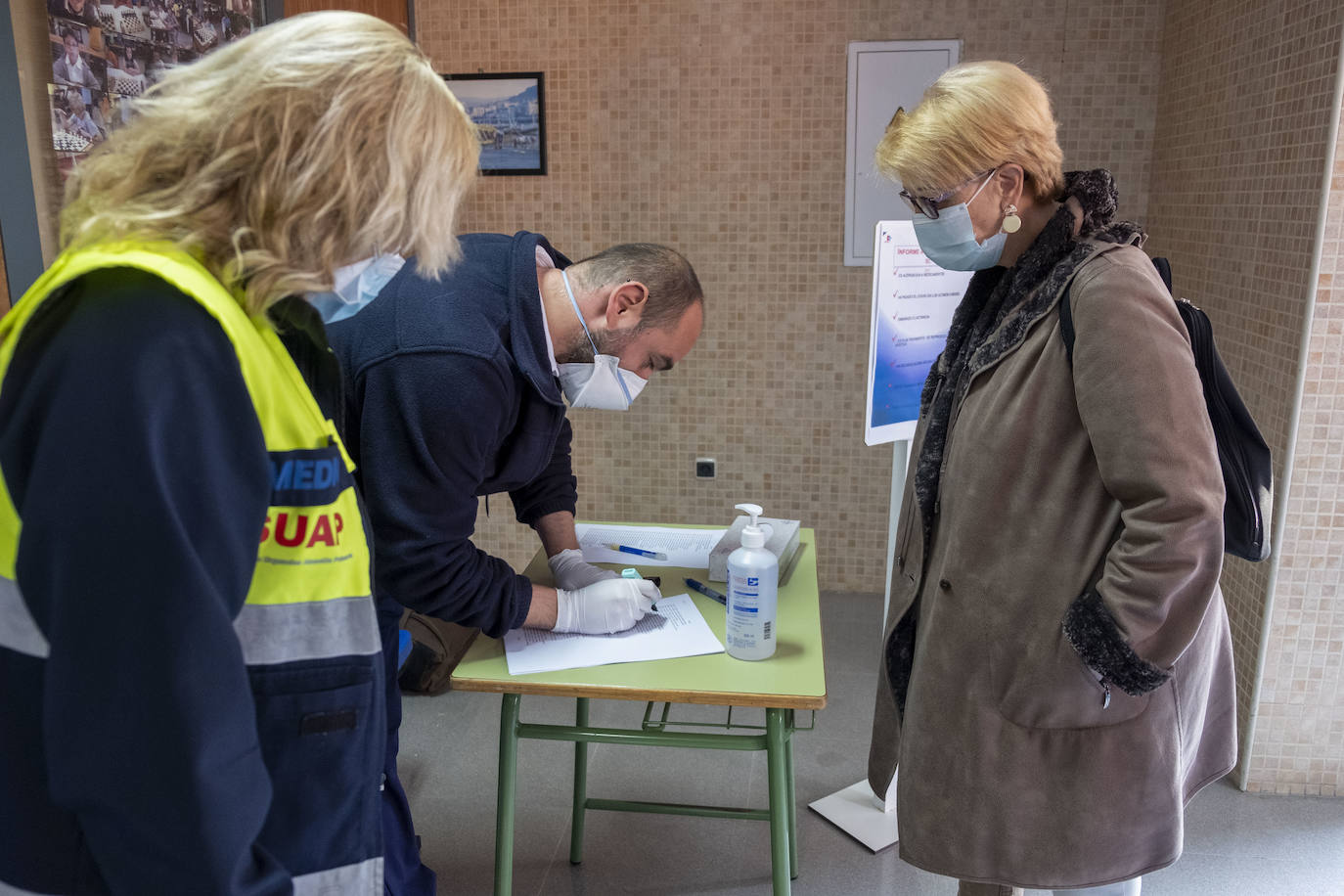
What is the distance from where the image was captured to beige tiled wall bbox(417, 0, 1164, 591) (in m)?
3.26

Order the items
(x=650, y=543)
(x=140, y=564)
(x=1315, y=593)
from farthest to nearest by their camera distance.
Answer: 1. (x=1315, y=593)
2. (x=650, y=543)
3. (x=140, y=564)

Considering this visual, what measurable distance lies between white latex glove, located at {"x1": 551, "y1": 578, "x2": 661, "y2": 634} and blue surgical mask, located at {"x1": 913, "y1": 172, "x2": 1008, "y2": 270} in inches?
27.9

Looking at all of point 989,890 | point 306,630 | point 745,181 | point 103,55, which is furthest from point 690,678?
point 745,181

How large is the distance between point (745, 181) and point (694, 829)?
2.18 m

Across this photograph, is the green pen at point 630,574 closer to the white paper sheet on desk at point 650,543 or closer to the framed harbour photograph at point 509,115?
the white paper sheet on desk at point 650,543

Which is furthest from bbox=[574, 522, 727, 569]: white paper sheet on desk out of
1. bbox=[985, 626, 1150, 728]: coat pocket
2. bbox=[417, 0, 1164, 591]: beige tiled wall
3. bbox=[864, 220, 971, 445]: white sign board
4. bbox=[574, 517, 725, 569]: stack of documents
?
bbox=[417, 0, 1164, 591]: beige tiled wall

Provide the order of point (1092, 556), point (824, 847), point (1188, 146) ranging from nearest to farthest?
point (1092, 556), point (824, 847), point (1188, 146)

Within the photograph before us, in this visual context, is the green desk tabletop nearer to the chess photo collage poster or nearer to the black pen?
the black pen

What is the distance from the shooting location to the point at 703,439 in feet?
12.0

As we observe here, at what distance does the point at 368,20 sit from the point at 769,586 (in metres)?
0.92

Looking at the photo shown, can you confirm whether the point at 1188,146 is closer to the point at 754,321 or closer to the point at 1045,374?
the point at 754,321

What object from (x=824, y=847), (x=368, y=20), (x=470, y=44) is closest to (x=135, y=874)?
(x=368, y=20)

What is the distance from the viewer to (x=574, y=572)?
1.73 metres

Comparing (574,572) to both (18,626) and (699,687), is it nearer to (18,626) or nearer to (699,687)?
(699,687)
